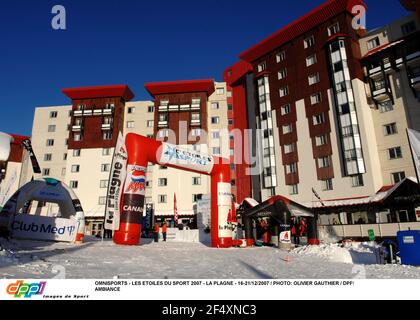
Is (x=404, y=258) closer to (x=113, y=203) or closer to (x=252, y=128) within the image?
(x=113, y=203)

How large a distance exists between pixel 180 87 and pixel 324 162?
25.0 meters

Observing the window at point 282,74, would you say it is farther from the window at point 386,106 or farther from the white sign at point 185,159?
the white sign at point 185,159

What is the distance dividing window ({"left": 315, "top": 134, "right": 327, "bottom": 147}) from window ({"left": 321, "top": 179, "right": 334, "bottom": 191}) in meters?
4.24

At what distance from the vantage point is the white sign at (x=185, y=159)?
1794cm

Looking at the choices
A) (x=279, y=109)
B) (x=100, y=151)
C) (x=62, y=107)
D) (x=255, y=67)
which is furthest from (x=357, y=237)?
(x=62, y=107)

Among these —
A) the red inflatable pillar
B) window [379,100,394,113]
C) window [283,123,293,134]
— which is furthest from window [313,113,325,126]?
the red inflatable pillar

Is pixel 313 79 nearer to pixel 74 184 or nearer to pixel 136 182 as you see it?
pixel 136 182

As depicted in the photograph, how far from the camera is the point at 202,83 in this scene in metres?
46.4

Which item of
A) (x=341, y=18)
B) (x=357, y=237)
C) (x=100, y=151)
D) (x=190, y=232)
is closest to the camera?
(x=357, y=237)

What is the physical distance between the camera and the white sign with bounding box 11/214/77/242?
16484 mm

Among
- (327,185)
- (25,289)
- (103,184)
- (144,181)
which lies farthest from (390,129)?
(103,184)

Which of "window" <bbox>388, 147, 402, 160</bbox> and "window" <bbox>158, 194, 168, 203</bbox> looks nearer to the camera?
"window" <bbox>388, 147, 402, 160</bbox>

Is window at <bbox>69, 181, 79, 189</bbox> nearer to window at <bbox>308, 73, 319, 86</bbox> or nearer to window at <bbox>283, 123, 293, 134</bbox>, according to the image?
window at <bbox>283, 123, 293, 134</bbox>
